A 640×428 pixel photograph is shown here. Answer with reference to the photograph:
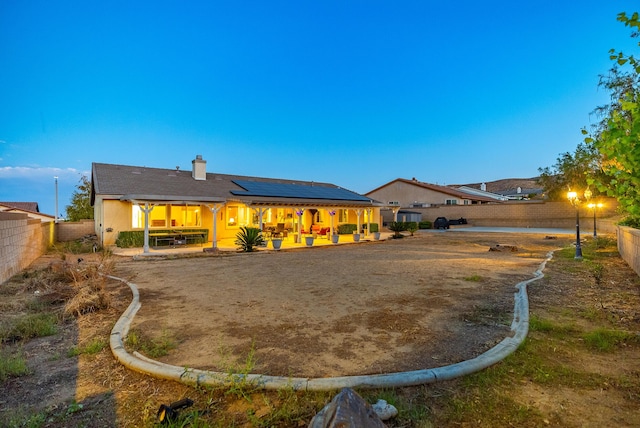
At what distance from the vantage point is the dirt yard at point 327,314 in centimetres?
379

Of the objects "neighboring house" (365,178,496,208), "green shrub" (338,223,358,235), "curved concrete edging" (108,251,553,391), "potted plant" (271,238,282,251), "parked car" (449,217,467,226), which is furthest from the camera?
"neighboring house" (365,178,496,208)

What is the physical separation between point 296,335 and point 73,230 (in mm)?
20769

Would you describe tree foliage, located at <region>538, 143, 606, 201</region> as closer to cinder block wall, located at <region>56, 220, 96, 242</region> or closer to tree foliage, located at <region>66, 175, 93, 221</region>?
cinder block wall, located at <region>56, 220, 96, 242</region>

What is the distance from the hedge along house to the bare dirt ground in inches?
312

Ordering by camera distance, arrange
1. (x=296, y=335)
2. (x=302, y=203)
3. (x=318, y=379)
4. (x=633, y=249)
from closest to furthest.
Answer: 1. (x=318, y=379)
2. (x=296, y=335)
3. (x=633, y=249)
4. (x=302, y=203)

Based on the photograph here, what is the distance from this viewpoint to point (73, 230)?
1902 cm

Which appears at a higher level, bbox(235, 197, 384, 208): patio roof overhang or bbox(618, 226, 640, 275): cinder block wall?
bbox(235, 197, 384, 208): patio roof overhang

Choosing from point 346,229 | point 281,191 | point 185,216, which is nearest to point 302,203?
point 281,191

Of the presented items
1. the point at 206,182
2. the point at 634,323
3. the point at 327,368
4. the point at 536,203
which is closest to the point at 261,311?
the point at 327,368

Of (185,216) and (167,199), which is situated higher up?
(167,199)

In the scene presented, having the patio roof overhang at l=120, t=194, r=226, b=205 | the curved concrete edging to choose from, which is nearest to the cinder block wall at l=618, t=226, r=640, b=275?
the curved concrete edging

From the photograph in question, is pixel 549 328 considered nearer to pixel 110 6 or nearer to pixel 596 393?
pixel 596 393

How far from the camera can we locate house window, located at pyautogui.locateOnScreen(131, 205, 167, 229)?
17312 millimetres

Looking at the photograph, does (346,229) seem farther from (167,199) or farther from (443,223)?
(167,199)
